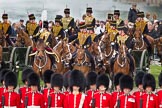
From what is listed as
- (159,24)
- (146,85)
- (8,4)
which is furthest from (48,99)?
(8,4)

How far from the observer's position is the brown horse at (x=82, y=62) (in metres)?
17.3

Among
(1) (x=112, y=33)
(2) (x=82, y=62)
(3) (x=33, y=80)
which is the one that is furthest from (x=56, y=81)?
(1) (x=112, y=33)

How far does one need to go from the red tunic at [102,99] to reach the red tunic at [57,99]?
0.60 metres

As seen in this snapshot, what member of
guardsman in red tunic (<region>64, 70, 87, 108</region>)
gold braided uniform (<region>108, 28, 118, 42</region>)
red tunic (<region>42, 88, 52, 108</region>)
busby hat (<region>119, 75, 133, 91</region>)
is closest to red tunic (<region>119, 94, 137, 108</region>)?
busby hat (<region>119, 75, 133, 91</region>)

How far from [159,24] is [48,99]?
9.98 metres

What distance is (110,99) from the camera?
506 inches

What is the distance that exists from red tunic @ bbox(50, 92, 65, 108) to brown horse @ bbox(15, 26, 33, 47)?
6656 mm

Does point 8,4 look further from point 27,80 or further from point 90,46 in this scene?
point 27,80

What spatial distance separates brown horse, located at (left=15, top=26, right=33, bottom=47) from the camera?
19436mm

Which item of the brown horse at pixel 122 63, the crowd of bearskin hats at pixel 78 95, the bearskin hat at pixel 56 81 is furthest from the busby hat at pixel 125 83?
the brown horse at pixel 122 63

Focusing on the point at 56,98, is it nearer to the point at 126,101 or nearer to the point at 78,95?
the point at 78,95

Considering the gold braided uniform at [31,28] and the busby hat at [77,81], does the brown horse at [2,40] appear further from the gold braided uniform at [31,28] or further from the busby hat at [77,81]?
the busby hat at [77,81]

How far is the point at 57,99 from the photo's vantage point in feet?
42.3

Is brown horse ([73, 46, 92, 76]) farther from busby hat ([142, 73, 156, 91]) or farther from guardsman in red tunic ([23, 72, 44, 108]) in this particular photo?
guardsman in red tunic ([23, 72, 44, 108])
